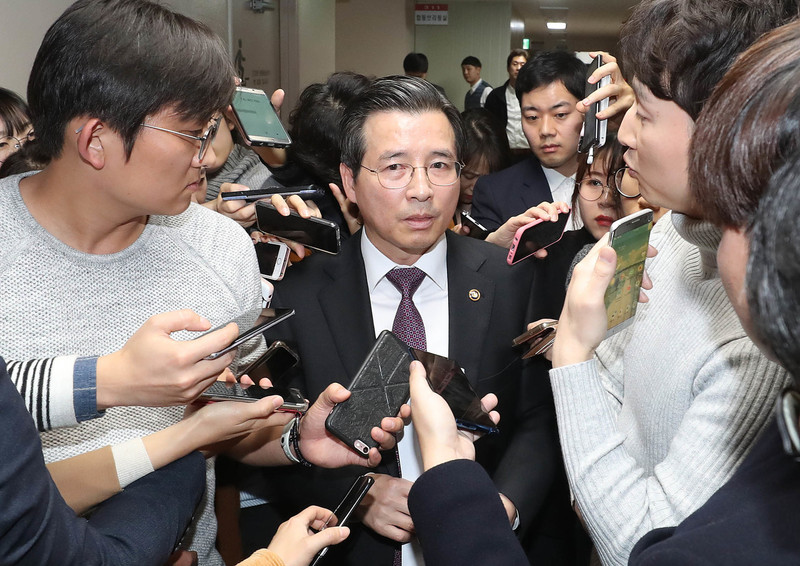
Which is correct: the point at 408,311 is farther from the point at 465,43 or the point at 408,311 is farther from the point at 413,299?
the point at 465,43

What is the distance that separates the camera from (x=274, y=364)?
1.64 m

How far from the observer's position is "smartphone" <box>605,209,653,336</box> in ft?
4.24

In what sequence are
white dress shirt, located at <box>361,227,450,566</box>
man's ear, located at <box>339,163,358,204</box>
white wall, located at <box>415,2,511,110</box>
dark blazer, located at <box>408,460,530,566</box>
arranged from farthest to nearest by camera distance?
white wall, located at <box>415,2,511,110</box> → man's ear, located at <box>339,163,358,204</box> → white dress shirt, located at <box>361,227,450,566</box> → dark blazer, located at <box>408,460,530,566</box>

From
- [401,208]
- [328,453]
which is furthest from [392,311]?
[328,453]

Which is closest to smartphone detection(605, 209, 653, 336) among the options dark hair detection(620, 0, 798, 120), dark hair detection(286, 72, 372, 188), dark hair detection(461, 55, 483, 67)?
dark hair detection(620, 0, 798, 120)

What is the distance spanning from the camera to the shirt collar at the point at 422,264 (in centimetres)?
192

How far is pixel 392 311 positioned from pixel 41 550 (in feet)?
3.72

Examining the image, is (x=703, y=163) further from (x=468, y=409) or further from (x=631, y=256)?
(x=468, y=409)

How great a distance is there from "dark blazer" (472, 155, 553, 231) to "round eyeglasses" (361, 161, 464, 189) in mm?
1528

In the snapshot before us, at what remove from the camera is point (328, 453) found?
1605mm

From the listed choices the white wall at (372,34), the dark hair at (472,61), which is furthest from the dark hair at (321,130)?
the white wall at (372,34)

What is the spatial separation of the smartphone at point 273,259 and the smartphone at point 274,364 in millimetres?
289

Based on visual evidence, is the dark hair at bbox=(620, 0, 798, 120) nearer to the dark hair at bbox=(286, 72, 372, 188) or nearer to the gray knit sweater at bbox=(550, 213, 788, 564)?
the gray knit sweater at bbox=(550, 213, 788, 564)

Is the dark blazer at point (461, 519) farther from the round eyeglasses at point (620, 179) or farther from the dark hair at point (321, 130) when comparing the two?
the dark hair at point (321, 130)
